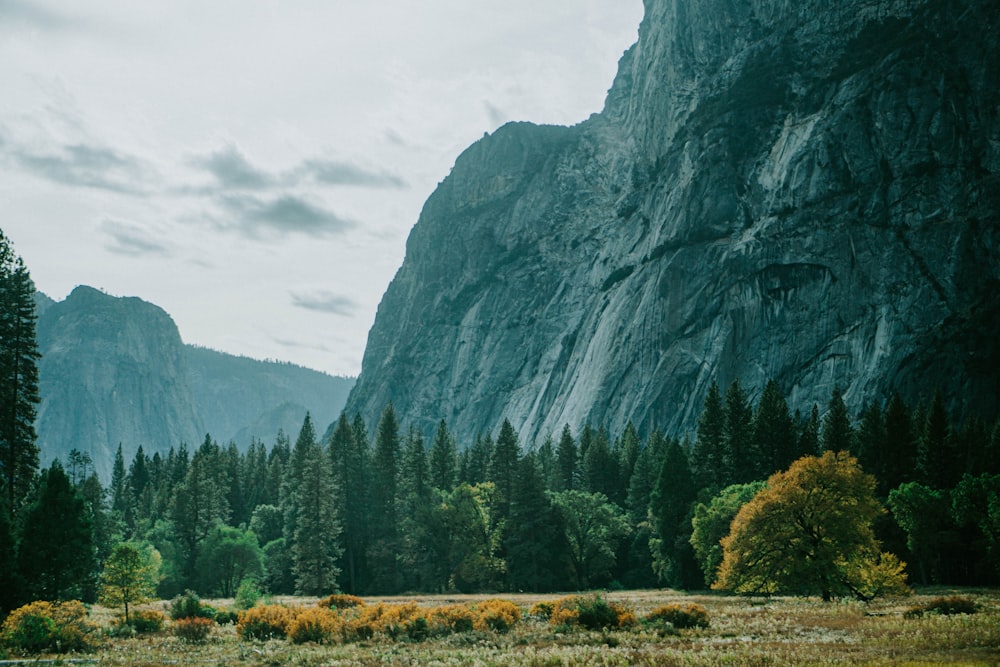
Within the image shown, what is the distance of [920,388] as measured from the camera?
5034 inches

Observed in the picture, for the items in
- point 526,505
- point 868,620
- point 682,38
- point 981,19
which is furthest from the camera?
point 682,38

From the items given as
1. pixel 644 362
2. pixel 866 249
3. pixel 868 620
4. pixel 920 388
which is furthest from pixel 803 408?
pixel 868 620

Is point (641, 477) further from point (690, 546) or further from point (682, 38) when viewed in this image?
point (682, 38)

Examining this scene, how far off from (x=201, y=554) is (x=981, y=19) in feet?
470

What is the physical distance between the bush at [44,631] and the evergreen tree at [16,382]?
1357cm

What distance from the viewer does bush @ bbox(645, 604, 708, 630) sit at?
3812cm

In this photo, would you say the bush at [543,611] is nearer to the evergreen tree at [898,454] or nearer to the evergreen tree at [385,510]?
the evergreen tree at [385,510]

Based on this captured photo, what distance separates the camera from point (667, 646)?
3062 cm

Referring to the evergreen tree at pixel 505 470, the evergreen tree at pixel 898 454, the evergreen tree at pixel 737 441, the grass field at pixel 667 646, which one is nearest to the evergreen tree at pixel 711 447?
the evergreen tree at pixel 737 441

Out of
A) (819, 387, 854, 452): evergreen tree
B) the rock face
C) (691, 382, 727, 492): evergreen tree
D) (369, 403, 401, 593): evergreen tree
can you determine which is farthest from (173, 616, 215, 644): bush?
the rock face

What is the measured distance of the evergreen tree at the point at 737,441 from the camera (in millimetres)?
86438

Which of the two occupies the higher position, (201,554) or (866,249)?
(866,249)

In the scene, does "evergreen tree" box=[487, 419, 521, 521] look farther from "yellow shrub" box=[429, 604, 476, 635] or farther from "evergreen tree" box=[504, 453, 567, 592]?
"yellow shrub" box=[429, 604, 476, 635]

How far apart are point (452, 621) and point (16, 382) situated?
95.0 feet
